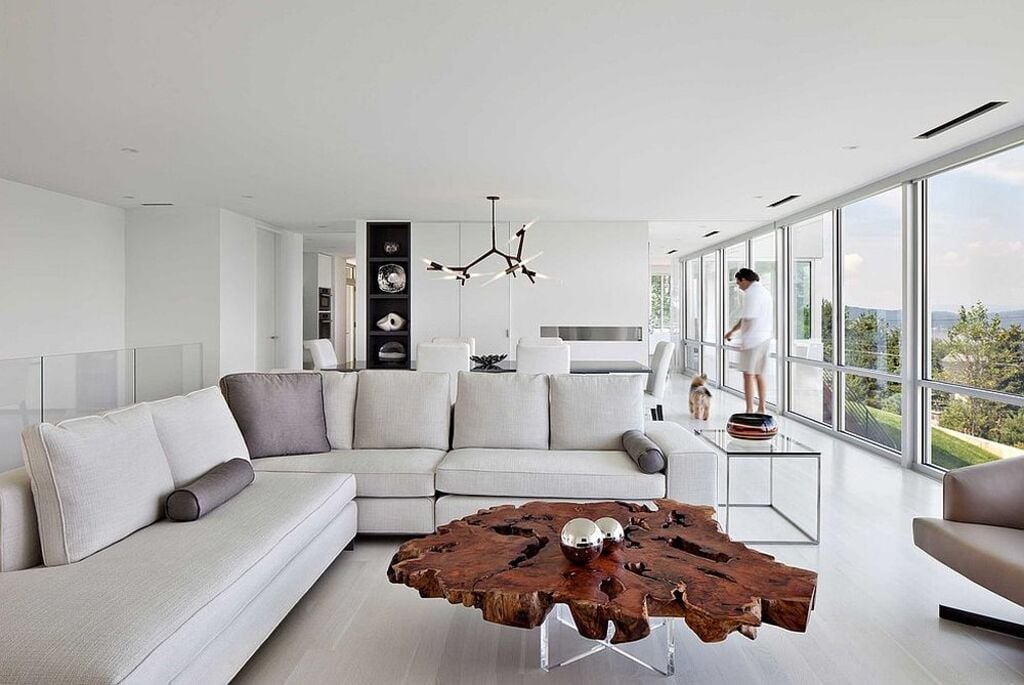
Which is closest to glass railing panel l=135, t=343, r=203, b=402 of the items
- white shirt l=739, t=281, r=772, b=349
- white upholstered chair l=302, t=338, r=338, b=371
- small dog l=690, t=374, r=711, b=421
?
white upholstered chair l=302, t=338, r=338, b=371

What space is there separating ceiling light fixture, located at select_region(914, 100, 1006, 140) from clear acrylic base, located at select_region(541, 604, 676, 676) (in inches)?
135

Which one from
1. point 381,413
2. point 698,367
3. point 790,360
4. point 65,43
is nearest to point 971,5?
point 381,413

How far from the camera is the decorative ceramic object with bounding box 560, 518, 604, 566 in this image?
2082mm

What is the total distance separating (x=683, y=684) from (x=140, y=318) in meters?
7.58

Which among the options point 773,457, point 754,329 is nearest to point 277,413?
point 773,457

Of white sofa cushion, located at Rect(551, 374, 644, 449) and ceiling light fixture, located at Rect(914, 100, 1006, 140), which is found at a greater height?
ceiling light fixture, located at Rect(914, 100, 1006, 140)

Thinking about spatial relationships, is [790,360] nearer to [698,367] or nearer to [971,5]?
[698,367]

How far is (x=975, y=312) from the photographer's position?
188 inches

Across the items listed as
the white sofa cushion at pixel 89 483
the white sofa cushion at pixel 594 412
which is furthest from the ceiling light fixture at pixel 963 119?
the white sofa cushion at pixel 89 483

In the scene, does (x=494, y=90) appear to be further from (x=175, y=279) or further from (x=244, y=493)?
(x=175, y=279)

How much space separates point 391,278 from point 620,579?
23.5 ft

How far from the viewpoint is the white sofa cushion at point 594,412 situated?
156 inches

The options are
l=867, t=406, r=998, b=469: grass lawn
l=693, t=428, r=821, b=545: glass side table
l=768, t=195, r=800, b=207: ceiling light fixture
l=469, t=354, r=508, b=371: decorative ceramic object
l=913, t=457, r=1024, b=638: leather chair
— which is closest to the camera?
l=913, t=457, r=1024, b=638: leather chair

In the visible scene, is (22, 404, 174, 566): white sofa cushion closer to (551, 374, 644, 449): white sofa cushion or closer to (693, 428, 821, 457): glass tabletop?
(551, 374, 644, 449): white sofa cushion
